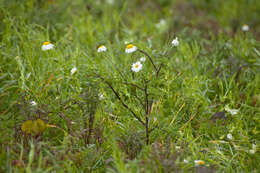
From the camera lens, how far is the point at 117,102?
2.17 metres

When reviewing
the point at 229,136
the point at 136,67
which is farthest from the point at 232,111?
the point at 136,67

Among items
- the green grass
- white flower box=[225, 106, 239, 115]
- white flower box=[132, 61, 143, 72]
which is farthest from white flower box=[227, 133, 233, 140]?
white flower box=[132, 61, 143, 72]

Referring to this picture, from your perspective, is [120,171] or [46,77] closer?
[120,171]

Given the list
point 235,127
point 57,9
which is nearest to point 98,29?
point 57,9

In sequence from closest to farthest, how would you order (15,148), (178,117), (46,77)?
1. (15,148)
2. (178,117)
3. (46,77)

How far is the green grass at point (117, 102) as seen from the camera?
160 cm

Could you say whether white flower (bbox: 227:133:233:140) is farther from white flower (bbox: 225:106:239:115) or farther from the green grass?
white flower (bbox: 225:106:239:115)

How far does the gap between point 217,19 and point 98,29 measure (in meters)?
1.91

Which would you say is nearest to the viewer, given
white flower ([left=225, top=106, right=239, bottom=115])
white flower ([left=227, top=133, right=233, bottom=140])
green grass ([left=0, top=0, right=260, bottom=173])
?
green grass ([left=0, top=0, right=260, bottom=173])

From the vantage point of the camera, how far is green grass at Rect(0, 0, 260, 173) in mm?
1598

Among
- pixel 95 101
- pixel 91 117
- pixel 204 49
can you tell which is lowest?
pixel 91 117

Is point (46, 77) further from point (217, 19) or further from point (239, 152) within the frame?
point (217, 19)

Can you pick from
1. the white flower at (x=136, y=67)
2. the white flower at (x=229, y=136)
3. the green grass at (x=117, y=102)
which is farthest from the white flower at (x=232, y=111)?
the white flower at (x=136, y=67)

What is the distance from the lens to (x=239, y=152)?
1826 millimetres
